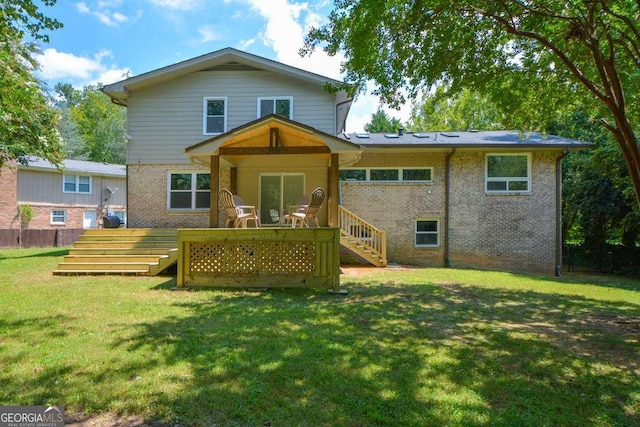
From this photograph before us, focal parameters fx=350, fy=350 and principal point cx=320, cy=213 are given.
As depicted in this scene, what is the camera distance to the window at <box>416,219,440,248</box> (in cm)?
1249

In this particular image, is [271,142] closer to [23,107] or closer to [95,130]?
[23,107]

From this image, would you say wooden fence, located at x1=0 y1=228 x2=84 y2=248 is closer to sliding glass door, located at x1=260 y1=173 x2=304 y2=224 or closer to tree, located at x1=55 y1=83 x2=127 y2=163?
tree, located at x1=55 y1=83 x2=127 y2=163

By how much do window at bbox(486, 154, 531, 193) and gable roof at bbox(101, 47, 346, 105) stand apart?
6.61 m

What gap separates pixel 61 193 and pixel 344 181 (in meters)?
18.6

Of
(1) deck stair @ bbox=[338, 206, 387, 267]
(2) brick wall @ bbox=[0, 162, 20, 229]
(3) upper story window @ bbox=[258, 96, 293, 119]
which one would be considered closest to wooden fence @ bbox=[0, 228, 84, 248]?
(2) brick wall @ bbox=[0, 162, 20, 229]

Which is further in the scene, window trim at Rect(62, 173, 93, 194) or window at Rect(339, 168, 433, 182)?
window trim at Rect(62, 173, 93, 194)

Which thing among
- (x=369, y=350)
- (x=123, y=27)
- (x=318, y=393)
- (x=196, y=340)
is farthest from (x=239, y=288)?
(x=123, y=27)

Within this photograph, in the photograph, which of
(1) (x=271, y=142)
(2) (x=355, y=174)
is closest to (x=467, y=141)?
(2) (x=355, y=174)

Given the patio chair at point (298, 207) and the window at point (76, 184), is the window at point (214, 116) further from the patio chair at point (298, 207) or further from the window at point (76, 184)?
the window at point (76, 184)

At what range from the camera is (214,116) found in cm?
1229

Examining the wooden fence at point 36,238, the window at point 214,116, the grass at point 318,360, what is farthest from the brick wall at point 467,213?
the wooden fence at point 36,238

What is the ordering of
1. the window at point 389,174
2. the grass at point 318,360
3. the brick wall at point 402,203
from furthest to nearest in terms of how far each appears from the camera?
1. the window at point 389,174
2. the brick wall at point 402,203
3. the grass at point 318,360

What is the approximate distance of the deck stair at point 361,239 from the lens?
10523 mm

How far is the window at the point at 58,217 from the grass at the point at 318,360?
18.2m
